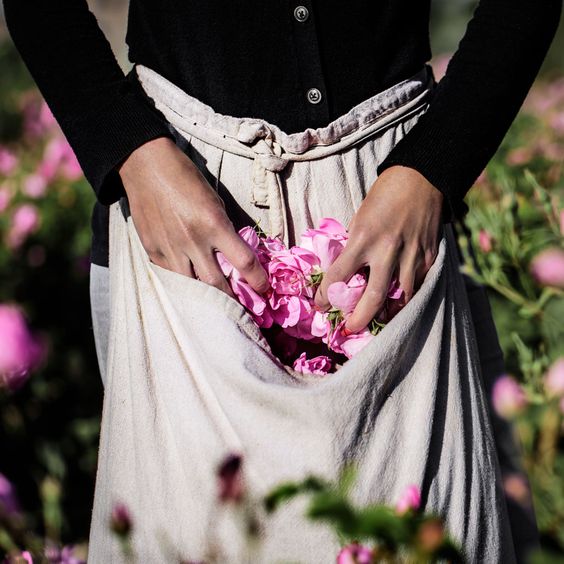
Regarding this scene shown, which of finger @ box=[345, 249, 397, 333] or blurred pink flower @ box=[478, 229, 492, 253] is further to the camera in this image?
blurred pink flower @ box=[478, 229, 492, 253]

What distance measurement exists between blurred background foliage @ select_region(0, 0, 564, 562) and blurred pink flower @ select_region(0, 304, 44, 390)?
0.29 metres

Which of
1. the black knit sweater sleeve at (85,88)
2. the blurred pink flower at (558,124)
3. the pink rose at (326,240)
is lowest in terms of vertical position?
the blurred pink flower at (558,124)

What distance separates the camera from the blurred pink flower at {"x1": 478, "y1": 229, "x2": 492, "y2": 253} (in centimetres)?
153

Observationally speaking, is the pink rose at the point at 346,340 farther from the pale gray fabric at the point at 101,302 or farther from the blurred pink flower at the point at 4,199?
the blurred pink flower at the point at 4,199

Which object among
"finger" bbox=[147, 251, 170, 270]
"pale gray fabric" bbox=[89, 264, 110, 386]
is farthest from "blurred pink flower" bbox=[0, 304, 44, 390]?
"finger" bbox=[147, 251, 170, 270]

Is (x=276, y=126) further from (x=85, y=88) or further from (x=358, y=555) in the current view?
(x=358, y=555)

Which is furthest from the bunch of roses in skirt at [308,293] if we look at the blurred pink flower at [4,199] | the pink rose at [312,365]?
the blurred pink flower at [4,199]

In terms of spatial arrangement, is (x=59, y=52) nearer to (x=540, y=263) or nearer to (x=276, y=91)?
(x=276, y=91)

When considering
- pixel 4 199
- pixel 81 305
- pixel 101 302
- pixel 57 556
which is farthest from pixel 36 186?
pixel 57 556

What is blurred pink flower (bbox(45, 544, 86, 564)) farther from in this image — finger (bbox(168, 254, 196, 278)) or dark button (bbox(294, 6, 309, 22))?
dark button (bbox(294, 6, 309, 22))

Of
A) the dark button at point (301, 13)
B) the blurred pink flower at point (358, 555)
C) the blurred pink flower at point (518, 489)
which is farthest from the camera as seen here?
the blurred pink flower at point (518, 489)

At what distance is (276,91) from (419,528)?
0.62 m

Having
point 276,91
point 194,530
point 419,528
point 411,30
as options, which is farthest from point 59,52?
point 419,528

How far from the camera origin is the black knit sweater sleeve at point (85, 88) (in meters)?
0.87
